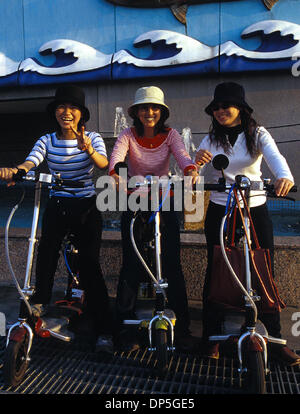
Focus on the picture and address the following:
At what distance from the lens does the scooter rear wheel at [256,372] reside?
2.38 metres

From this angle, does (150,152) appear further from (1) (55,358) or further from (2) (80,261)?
(1) (55,358)

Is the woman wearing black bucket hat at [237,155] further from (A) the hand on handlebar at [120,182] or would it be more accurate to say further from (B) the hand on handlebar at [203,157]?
(A) the hand on handlebar at [120,182]

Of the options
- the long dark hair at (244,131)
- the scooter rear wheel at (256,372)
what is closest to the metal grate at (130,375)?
the scooter rear wheel at (256,372)

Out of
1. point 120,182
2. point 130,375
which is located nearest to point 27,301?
point 130,375

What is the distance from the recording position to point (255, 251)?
266 cm

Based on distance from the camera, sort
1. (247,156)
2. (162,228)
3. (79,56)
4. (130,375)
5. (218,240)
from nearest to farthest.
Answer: (130,375) → (247,156) → (218,240) → (162,228) → (79,56)

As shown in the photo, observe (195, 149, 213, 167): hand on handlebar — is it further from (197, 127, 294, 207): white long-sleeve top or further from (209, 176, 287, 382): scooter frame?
(209, 176, 287, 382): scooter frame

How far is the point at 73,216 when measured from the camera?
319 cm

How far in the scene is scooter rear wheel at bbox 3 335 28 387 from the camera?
8.34 feet

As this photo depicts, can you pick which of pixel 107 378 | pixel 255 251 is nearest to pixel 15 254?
pixel 107 378

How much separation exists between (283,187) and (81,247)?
178 centimetres

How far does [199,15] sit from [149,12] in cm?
159

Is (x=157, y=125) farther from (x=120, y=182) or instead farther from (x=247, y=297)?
(x=247, y=297)

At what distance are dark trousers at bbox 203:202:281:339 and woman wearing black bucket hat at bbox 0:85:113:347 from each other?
0.90 metres
